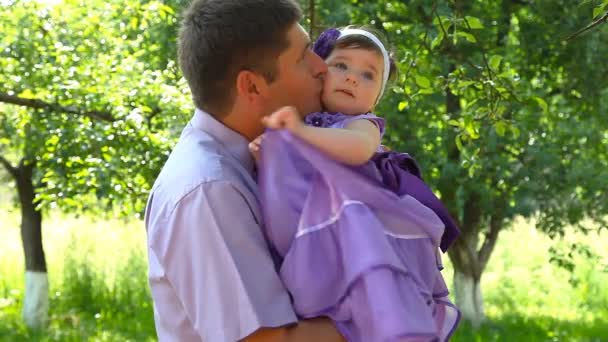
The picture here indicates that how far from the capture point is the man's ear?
7.01 feet

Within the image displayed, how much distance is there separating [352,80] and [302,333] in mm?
652

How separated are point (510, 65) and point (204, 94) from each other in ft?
25.4

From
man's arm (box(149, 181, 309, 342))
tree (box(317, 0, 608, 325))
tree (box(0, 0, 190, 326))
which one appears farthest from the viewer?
tree (box(317, 0, 608, 325))

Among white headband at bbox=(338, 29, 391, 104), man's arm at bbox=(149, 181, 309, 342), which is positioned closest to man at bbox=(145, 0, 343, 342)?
man's arm at bbox=(149, 181, 309, 342)

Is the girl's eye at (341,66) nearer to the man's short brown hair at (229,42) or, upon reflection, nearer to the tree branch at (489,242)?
the man's short brown hair at (229,42)

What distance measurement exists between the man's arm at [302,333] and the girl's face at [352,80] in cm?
55

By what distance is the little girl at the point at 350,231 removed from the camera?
1994 mm

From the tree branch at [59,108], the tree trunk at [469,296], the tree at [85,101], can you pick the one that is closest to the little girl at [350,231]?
the tree at [85,101]

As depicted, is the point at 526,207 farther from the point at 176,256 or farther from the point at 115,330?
the point at 176,256

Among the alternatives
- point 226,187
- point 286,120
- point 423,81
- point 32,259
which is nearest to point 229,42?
point 286,120

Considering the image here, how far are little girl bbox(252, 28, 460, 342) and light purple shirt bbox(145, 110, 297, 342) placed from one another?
6 centimetres

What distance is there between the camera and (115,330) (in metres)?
11.1

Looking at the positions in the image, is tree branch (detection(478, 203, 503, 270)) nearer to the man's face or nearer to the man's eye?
the man's eye

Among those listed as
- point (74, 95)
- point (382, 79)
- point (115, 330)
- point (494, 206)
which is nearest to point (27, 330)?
point (115, 330)
